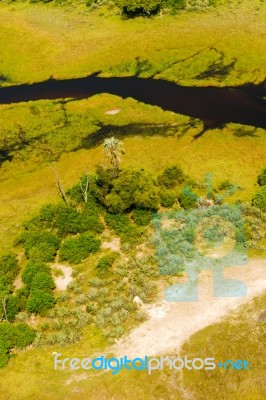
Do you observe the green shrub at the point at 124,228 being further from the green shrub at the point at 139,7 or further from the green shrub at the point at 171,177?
the green shrub at the point at 139,7

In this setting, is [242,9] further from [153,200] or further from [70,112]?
[153,200]

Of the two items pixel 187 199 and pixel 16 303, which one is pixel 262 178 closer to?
pixel 187 199

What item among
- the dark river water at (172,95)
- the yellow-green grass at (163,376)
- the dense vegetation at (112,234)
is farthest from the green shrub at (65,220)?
the dark river water at (172,95)

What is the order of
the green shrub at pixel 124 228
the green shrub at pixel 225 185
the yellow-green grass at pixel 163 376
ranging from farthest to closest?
the green shrub at pixel 225 185
the green shrub at pixel 124 228
the yellow-green grass at pixel 163 376

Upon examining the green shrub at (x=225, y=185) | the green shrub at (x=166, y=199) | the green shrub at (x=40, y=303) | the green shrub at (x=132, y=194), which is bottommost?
the green shrub at (x=40, y=303)

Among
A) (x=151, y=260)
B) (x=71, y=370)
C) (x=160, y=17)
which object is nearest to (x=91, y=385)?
(x=71, y=370)

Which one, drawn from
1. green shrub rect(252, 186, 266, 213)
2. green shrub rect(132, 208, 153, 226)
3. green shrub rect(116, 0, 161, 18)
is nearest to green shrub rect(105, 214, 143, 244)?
green shrub rect(132, 208, 153, 226)
